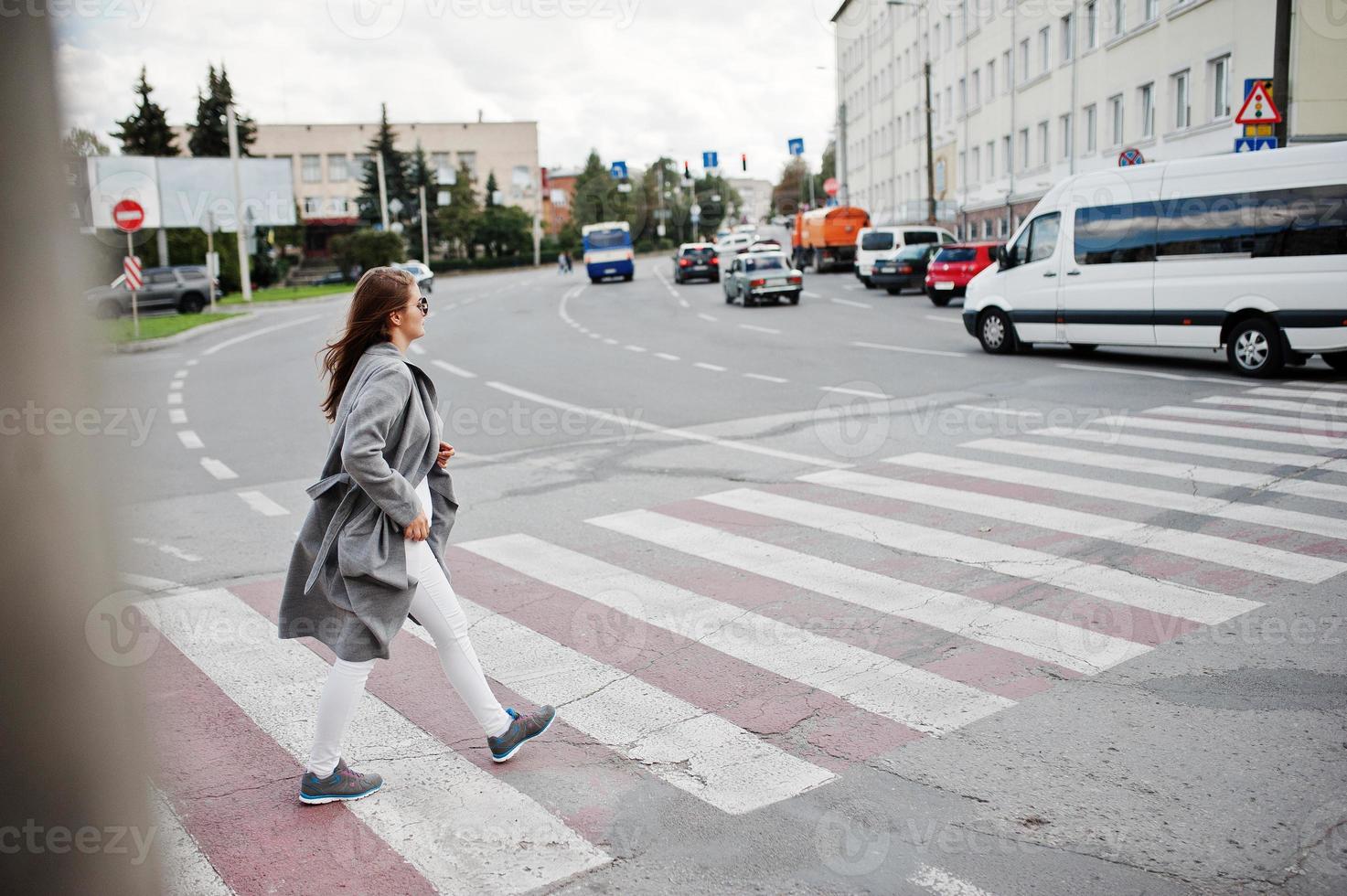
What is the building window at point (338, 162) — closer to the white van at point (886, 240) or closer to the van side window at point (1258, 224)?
the white van at point (886, 240)

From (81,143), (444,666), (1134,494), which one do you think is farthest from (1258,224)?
(81,143)

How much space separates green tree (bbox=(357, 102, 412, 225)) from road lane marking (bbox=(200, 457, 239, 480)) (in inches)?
3400

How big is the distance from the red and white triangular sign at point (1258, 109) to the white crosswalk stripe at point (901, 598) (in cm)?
1400

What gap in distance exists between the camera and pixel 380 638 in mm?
3742

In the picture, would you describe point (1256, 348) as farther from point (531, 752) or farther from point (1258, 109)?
point (531, 752)

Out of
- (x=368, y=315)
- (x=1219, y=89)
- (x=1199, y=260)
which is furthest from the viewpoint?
(x=1219, y=89)

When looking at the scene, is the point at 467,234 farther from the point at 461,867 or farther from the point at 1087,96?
the point at 461,867

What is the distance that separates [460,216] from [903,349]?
3291 inches

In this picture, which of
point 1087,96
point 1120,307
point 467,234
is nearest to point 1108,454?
point 1120,307

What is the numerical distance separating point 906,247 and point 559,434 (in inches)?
1004

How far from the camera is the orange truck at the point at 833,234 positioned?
163ft

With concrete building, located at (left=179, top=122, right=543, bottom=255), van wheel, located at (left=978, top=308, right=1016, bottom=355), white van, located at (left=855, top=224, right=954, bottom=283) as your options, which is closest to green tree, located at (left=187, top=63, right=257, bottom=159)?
concrete building, located at (left=179, top=122, right=543, bottom=255)

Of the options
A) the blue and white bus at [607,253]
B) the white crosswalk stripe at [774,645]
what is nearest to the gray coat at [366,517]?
the white crosswalk stripe at [774,645]

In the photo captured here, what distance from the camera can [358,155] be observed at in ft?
379
